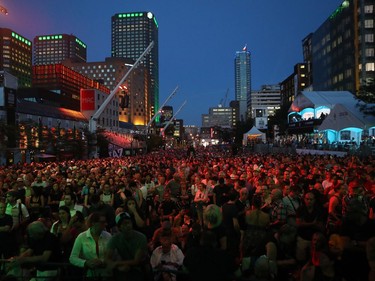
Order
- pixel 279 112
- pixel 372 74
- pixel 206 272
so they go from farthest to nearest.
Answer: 1. pixel 279 112
2. pixel 372 74
3. pixel 206 272

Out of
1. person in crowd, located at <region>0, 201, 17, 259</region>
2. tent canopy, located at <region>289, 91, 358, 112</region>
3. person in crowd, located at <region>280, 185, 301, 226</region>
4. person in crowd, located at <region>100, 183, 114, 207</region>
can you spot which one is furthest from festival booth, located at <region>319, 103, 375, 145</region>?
person in crowd, located at <region>0, 201, 17, 259</region>

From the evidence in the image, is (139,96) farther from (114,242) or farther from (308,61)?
(114,242)

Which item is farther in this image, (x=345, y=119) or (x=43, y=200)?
(x=345, y=119)

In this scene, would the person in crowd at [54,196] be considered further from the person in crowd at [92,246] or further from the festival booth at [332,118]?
the festival booth at [332,118]

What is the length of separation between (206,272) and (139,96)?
597ft

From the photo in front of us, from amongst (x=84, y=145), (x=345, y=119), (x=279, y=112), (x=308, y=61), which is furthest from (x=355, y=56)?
(x=84, y=145)

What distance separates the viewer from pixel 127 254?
4516mm

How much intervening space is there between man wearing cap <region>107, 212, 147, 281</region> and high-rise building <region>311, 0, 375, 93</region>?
81.3m

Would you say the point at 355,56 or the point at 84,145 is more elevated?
the point at 355,56

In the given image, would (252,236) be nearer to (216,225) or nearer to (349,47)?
(216,225)

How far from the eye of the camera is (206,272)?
399 cm

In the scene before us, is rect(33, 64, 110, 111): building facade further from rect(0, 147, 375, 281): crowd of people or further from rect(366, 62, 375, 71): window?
rect(0, 147, 375, 281): crowd of people

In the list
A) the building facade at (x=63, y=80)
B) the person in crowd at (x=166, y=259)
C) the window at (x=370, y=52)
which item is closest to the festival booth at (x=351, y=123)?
the person in crowd at (x=166, y=259)

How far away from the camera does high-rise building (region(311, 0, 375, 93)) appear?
85.3 meters
